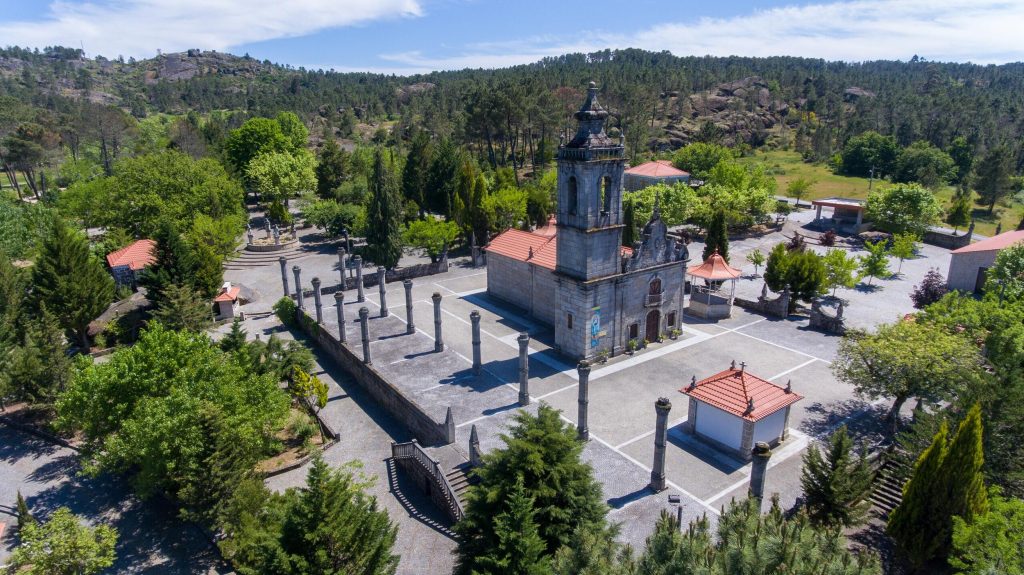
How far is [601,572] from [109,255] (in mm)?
47693

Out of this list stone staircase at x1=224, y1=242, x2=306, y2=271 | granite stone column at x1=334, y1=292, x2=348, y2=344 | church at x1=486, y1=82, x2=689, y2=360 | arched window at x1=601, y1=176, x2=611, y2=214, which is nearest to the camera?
church at x1=486, y1=82, x2=689, y2=360

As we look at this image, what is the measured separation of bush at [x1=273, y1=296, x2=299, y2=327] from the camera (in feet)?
131

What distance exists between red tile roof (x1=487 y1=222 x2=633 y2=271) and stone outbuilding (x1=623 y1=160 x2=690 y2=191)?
36.9 meters

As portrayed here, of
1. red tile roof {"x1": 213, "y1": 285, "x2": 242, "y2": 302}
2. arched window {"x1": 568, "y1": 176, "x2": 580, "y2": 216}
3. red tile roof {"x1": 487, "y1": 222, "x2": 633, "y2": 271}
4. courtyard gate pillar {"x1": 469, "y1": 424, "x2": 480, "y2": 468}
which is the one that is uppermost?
arched window {"x1": 568, "y1": 176, "x2": 580, "y2": 216}

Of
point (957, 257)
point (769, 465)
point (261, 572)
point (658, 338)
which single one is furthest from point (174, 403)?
point (957, 257)

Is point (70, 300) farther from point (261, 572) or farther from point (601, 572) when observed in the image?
point (601, 572)

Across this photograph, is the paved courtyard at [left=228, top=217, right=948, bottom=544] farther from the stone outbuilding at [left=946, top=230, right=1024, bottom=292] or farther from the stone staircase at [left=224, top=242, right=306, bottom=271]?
the stone staircase at [left=224, top=242, right=306, bottom=271]

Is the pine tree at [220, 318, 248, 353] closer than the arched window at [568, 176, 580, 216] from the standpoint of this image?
Yes

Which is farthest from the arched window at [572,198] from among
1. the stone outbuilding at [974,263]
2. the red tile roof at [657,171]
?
the red tile roof at [657,171]

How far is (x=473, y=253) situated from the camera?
52.4 metres

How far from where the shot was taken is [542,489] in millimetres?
15562

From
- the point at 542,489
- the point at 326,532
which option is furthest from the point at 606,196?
the point at 326,532

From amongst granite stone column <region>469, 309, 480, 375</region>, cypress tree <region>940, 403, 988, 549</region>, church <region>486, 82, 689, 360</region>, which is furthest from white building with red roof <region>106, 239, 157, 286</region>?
cypress tree <region>940, 403, 988, 549</region>

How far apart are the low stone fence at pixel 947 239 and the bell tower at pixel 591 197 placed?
42368mm
